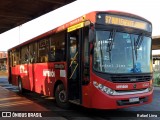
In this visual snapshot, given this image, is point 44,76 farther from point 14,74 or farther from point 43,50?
point 14,74

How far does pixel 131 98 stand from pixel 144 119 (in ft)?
2.45

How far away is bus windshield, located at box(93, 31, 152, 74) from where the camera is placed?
8.19 m

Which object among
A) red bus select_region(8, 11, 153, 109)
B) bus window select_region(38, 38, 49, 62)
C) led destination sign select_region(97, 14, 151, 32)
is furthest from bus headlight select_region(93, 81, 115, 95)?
bus window select_region(38, 38, 49, 62)

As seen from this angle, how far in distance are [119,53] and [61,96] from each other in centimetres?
307

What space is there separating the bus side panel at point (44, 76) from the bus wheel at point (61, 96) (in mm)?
334

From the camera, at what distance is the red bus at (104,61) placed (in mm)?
8125

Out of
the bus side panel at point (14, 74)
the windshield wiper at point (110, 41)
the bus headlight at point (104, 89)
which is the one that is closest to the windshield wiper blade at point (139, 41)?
the windshield wiper at point (110, 41)

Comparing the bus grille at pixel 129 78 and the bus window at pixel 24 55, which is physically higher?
the bus window at pixel 24 55

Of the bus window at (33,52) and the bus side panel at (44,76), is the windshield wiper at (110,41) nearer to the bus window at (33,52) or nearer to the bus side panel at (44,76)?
the bus side panel at (44,76)

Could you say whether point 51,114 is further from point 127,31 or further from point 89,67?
point 127,31

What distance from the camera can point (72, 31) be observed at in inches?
375

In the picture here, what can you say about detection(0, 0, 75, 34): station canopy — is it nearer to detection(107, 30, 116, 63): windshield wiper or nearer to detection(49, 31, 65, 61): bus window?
detection(49, 31, 65, 61): bus window

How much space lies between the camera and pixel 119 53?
27.6ft

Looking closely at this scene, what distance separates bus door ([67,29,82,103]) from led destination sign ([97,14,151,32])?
958mm
